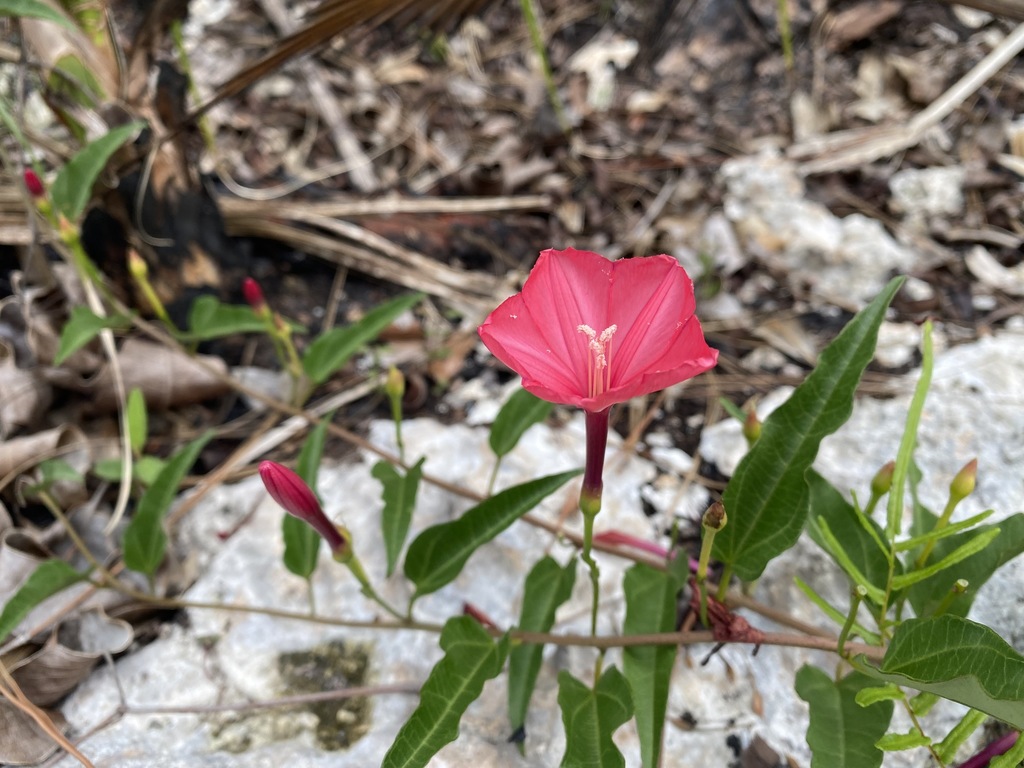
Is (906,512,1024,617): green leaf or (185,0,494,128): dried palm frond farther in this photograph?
(185,0,494,128): dried palm frond

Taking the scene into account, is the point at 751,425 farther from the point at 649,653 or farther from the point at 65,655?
the point at 65,655

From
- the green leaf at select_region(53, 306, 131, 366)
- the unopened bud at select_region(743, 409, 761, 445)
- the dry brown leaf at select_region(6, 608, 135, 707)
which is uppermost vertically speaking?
the green leaf at select_region(53, 306, 131, 366)

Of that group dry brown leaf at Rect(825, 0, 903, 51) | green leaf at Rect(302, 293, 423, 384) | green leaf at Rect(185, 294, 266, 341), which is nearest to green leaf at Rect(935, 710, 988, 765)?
green leaf at Rect(302, 293, 423, 384)

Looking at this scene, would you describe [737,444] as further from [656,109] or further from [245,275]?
[656,109]

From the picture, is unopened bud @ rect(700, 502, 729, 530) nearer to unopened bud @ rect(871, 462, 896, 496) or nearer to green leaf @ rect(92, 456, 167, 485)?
unopened bud @ rect(871, 462, 896, 496)

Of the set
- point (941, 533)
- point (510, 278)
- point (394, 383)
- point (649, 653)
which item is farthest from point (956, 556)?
point (510, 278)

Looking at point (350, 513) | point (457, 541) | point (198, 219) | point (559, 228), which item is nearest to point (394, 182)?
point (559, 228)

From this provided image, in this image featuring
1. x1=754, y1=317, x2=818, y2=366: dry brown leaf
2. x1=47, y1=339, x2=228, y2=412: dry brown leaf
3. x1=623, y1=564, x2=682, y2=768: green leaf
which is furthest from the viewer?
x1=754, y1=317, x2=818, y2=366: dry brown leaf
